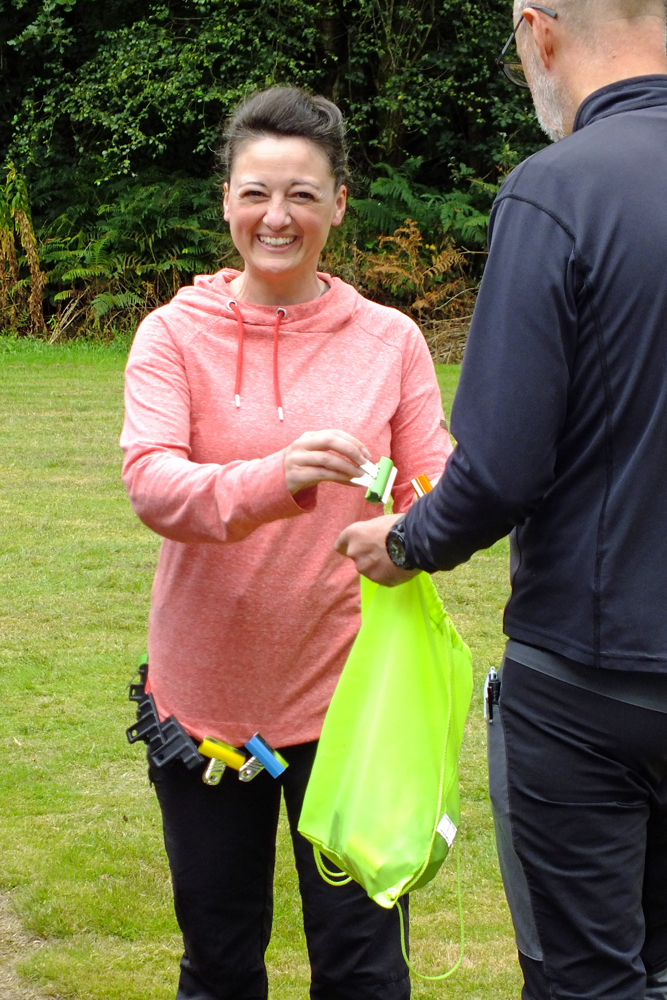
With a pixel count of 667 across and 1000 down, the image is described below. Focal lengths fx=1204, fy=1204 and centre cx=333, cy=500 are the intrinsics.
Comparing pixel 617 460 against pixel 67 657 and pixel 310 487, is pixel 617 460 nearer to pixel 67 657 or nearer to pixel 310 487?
pixel 310 487

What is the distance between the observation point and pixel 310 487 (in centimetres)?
215

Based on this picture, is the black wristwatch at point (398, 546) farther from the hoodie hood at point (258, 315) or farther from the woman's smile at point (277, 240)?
the woman's smile at point (277, 240)

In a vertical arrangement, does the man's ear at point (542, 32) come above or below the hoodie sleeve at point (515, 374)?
above

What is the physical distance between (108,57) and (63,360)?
5307 millimetres

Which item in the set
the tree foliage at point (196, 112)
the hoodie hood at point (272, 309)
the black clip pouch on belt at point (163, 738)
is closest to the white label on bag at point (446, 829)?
the black clip pouch on belt at point (163, 738)

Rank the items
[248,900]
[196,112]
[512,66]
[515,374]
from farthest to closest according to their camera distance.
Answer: [196,112] < [248,900] < [512,66] < [515,374]

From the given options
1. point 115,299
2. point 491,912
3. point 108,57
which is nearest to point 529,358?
point 491,912

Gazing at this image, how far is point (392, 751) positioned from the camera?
7.04 ft

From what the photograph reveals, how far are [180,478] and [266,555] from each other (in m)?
0.33

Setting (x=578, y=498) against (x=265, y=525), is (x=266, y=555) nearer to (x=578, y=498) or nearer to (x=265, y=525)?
(x=265, y=525)

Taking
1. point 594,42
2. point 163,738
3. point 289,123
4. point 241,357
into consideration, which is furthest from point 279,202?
point 163,738

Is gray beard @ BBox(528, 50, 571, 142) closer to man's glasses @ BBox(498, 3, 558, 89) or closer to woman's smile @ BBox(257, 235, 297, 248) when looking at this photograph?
man's glasses @ BBox(498, 3, 558, 89)

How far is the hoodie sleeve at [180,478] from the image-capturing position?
211cm

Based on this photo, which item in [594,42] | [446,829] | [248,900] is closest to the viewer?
[594,42]
